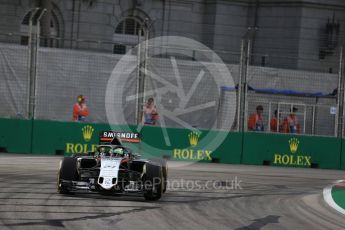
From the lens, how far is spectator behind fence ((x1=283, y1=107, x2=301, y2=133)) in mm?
24734

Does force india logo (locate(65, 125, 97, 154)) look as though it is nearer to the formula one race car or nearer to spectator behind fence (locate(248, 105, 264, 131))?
spectator behind fence (locate(248, 105, 264, 131))

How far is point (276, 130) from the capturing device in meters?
24.7

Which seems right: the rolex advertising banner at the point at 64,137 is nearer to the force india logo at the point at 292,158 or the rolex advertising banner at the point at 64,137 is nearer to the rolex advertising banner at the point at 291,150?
the rolex advertising banner at the point at 291,150

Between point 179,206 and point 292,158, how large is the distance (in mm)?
12343

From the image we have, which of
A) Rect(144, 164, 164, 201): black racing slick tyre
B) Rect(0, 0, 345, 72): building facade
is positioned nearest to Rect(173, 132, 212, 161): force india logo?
Rect(144, 164, 164, 201): black racing slick tyre

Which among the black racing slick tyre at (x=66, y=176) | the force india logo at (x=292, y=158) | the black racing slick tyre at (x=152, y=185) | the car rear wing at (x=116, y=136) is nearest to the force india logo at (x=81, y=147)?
→ the force india logo at (x=292, y=158)

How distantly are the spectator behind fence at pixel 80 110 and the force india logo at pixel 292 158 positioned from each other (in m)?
5.70

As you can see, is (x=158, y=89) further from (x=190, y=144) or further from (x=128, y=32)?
(x=128, y=32)

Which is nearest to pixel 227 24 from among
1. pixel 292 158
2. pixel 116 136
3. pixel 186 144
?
pixel 292 158

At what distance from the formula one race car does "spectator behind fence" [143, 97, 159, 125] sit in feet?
32.6

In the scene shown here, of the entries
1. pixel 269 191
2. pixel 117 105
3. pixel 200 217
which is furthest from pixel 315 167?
pixel 200 217

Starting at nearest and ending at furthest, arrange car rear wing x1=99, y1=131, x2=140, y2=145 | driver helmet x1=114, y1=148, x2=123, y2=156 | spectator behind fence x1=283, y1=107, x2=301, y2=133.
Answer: driver helmet x1=114, y1=148, x2=123, y2=156
car rear wing x1=99, y1=131, x2=140, y2=145
spectator behind fence x1=283, y1=107, x2=301, y2=133

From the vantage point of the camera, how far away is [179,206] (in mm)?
11734

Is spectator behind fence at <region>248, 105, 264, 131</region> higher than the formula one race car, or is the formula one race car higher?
spectator behind fence at <region>248, 105, 264, 131</region>
